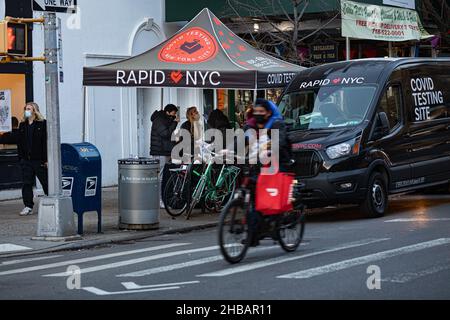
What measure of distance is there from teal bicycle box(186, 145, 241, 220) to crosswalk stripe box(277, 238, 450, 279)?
5.03 metres

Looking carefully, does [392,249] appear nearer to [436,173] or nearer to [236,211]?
[236,211]

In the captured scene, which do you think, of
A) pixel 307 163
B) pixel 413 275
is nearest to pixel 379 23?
pixel 307 163

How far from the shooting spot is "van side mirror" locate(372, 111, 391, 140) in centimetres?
1519

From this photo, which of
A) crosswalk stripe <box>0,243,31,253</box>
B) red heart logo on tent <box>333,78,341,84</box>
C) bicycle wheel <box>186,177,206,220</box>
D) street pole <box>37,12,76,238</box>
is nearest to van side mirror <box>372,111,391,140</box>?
red heart logo on tent <box>333,78,341,84</box>

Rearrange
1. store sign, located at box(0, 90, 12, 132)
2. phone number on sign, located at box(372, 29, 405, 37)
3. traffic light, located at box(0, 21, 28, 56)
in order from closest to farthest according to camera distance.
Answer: traffic light, located at box(0, 21, 28, 56) < store sign, located at box(0, 90, 12, 132) < phone number on sign, located at box(372, 29, 405, 37)

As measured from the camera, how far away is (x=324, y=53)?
24266mm

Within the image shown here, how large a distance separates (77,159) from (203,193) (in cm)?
306

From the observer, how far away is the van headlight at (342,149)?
47.8ft

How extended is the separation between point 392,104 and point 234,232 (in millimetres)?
6475

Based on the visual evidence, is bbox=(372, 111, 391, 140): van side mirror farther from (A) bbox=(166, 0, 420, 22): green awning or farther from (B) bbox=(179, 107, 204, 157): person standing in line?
(A) bbox=(166, 0, 420, 22): green awning

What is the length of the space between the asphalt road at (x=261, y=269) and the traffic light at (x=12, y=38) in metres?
3.14

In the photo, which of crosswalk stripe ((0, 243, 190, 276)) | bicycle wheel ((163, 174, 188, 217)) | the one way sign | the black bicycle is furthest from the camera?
bicycle wheel ((163, 174, 188, 217))

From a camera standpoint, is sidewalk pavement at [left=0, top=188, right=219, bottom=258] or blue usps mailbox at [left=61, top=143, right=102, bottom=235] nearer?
sidewalk pavement at [left=0, top=188, right=219, bottom=258]

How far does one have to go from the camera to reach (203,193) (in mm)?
16094
